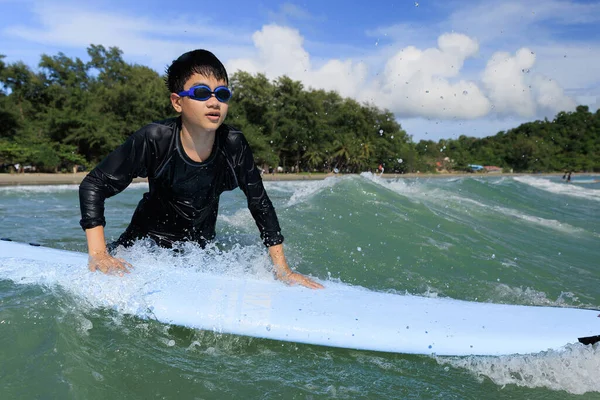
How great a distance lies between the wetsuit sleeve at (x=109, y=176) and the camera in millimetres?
2266

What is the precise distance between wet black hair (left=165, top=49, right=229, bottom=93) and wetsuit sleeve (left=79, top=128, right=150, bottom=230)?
0.34m

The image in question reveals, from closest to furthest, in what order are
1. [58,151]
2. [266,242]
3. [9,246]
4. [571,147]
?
[266,242] → [9,246] → [58,151] → [571,147]

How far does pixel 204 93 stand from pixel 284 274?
109cm

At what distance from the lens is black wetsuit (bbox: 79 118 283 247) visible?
7.55 feet

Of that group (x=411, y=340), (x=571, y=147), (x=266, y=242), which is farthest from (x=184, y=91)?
(x=571, y=147)

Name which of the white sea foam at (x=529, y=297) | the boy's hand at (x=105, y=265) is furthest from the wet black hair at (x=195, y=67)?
the white sea foam at (x=529, y=297)

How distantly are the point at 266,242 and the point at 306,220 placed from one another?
11.4 ft

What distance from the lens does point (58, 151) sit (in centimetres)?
2869

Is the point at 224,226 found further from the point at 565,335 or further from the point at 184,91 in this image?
the point at 565,335

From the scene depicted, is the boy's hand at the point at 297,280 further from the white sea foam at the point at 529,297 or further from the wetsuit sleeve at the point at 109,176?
the white sea foam at the point at 529,297

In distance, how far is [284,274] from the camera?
2.60 m

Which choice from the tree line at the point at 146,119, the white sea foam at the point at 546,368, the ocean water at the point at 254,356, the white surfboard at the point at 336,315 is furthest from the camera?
the tree line at the point at 146,119

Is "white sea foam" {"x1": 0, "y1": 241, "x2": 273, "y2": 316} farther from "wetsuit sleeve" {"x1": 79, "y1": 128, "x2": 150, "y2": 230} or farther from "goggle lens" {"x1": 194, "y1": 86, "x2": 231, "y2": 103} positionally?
"goggle lens" {"x1": 194, "y1": 86, "x2": 231, "y2": 103}

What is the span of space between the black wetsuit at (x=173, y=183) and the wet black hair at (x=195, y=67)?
23 centimetres
